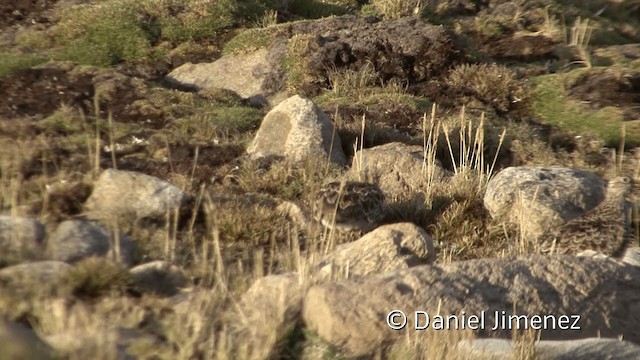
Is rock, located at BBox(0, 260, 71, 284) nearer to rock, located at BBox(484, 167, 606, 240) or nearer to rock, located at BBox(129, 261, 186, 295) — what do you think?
rock, located at BBox(129, 261, 186, 295)

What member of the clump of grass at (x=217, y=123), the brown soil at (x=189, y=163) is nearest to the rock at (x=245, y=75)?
the clump of grass at (x=217, y=123)

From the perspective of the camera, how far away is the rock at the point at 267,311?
221 inches

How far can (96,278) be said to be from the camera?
6098 millimetres

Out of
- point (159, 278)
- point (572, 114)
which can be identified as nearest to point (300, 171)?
point (159, 278)

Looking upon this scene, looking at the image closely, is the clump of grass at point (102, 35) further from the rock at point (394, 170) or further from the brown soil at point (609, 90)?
the brown soil at point (609, 90)

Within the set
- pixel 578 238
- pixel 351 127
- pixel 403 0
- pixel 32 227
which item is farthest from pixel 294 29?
pixel 32 227

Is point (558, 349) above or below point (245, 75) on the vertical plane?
below

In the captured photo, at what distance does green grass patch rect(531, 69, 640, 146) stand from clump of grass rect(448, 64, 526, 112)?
301mm

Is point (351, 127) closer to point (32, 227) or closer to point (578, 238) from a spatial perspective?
point (578, 238)

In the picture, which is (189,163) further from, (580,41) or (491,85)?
(580,41)

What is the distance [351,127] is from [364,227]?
10.0ft

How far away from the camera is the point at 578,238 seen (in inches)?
365

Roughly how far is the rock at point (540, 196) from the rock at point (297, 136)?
6.79 ft

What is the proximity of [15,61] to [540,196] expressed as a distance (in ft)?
26.8
